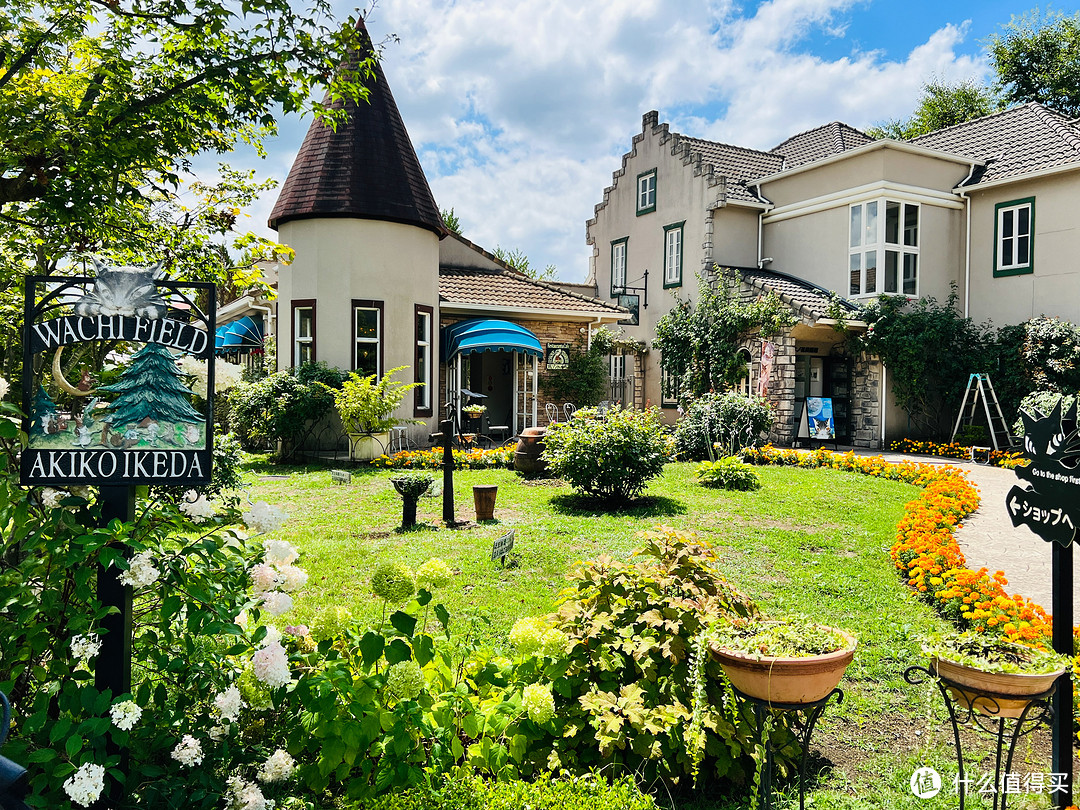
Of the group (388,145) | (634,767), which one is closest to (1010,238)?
(388,145)

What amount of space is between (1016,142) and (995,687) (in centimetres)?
2039

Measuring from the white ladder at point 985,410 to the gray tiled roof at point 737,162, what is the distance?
7702 millimetres

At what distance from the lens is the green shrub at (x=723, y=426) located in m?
14.7

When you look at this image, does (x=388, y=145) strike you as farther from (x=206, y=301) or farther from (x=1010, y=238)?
(x=1010, y=238)

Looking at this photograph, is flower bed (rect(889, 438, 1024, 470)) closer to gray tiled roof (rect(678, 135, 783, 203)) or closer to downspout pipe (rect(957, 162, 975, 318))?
downspout pipe (rect(957, 162, 975, 318))

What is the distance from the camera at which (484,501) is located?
28.7 ft

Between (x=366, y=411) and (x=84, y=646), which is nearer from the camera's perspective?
(x=84, y=646)

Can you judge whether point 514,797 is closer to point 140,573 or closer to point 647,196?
point 140,573

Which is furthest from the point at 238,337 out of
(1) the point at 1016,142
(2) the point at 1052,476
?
(1) the point at 1016,142

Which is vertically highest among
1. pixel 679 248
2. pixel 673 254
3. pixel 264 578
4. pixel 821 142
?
pixel 821 142

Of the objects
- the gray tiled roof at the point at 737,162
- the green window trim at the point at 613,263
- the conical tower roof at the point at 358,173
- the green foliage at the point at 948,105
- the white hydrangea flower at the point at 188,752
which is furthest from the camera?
the green foliage at the point at 948,105

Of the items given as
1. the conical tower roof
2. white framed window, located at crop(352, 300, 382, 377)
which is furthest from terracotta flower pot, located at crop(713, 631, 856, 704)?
the conical tower roof

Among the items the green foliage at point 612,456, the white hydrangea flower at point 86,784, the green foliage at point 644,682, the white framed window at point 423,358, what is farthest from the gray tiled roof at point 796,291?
the white hydrangea flower at point 86,784

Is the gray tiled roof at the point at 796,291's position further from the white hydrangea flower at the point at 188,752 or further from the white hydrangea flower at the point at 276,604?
the white hydrangea flower at the point at 188,752
